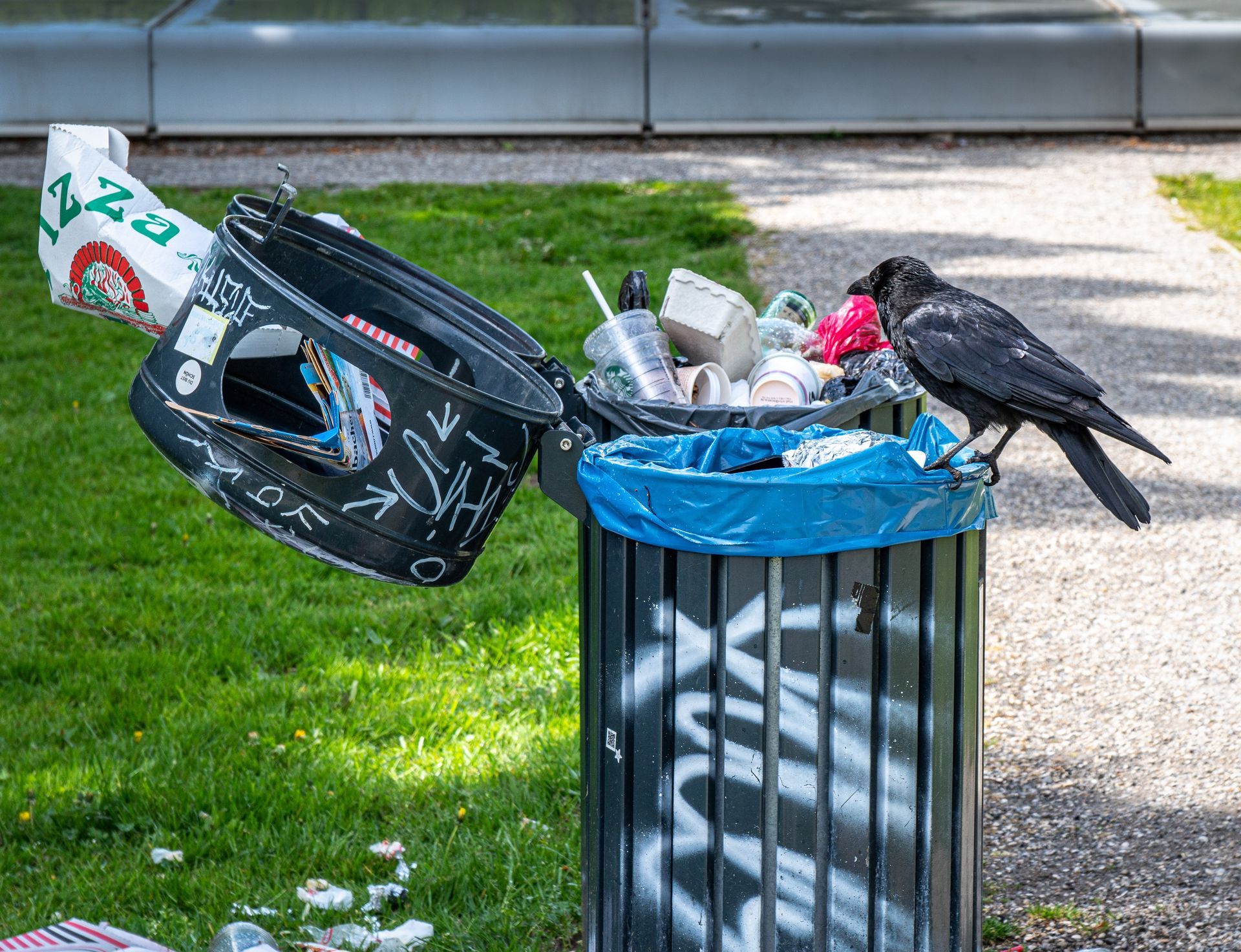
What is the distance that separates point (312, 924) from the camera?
2.65 meters

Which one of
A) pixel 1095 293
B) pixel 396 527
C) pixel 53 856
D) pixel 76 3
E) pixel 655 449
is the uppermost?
pixel 76 3

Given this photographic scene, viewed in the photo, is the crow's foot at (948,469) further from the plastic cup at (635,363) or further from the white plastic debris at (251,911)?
the white plastic debris at (251,911)

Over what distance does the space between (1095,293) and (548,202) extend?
3888 mm

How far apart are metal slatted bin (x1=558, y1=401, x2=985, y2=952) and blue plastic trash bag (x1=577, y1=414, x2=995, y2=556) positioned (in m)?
0.03

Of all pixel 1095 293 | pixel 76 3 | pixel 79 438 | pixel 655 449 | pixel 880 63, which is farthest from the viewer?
pixel 76 3

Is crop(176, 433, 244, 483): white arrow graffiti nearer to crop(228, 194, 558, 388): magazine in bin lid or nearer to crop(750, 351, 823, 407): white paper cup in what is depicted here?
crop(228, 194, 558, 388): magazine in bin lid

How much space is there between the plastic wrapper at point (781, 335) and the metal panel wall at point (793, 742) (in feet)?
3.18

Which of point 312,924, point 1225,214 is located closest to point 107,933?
point 312,924

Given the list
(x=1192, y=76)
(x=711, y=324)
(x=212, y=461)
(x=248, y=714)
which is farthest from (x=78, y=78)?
(x=212, y=461)

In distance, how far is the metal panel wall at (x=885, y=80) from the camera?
1183 centimetres

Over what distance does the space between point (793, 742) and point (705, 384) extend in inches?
34.4

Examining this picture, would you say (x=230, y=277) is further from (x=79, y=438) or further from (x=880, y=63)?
(x=880, y=63)

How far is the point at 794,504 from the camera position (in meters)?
1.75

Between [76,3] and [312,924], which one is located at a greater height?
[76,3]
